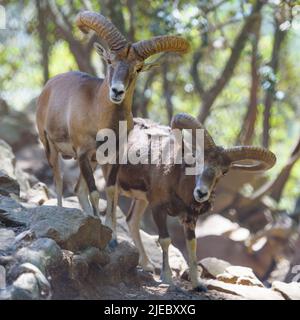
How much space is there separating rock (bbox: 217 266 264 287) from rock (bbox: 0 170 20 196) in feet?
11.4

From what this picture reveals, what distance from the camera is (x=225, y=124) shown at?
76.6 ft

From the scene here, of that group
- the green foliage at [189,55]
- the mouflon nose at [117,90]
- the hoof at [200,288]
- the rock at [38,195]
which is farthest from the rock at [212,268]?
the green foliage at [189,55]

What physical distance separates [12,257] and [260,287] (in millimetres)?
4364

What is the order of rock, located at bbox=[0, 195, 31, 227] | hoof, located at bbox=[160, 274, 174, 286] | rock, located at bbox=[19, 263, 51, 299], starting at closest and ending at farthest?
rock, located at bbox=[19, 263, 51, 299]
rock, located at bbox=[0, 195, 31, 227]
hoof, located at bbox=[160, 274, 174, 286]

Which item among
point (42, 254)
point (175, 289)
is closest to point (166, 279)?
point (175, 289)

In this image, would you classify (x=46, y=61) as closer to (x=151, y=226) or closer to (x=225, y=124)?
(x=151, y=226)

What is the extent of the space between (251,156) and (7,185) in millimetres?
3783

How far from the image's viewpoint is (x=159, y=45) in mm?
9961

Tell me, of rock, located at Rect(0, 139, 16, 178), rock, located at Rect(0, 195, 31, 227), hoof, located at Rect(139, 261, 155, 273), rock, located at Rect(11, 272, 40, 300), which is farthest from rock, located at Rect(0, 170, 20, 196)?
rock, located at Rect(11, 272, 40, 300)

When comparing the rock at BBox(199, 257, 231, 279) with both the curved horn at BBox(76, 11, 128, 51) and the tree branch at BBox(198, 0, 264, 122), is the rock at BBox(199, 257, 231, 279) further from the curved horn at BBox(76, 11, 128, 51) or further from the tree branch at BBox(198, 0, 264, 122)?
the tree branch at BBox(198, 0, 264, 122)

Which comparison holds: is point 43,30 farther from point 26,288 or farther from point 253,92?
point 26,288

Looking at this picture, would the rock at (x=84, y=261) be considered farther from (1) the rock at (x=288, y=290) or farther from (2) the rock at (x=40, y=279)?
(1) the rock at (x=288, y=290)

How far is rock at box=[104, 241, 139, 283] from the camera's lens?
924 centimetres

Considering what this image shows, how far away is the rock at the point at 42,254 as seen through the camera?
24.3ft
